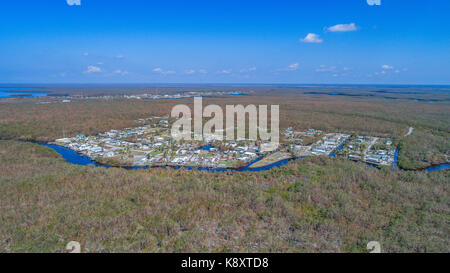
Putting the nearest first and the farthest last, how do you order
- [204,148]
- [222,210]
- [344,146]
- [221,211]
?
1. [221,211]
2. [222,210]
3. [204,148]
4. [344,146]

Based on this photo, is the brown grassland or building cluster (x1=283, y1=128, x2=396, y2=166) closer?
the brown grassland

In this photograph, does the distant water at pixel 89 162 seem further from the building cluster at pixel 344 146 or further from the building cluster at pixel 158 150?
the building cluster at pixel 344 146

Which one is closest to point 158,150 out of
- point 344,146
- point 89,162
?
point 89,162

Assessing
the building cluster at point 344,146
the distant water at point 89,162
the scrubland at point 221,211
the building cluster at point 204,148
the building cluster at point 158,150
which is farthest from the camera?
the building cluster at point 344,146

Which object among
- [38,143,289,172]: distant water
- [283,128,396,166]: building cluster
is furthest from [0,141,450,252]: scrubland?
[283,128,396,166]: building cluster

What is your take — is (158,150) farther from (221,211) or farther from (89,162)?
(221,211)

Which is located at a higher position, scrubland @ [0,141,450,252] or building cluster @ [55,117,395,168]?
building cluster @ [55,117,395,168]

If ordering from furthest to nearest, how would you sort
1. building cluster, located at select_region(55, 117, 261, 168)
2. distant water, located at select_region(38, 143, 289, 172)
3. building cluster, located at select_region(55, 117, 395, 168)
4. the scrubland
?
building cluster, located at select_region(55, 117, 395, 168) < building cluster, located at select_region(55, 117, 261, 168) < distant water, located at select_region(38, 143, 289, 172) < the scrubland

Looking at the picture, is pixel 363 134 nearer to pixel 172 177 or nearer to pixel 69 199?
pixel 172 177

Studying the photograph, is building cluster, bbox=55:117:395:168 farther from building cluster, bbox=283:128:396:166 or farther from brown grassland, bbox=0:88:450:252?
brown grassland, bbox=0:88:450:252

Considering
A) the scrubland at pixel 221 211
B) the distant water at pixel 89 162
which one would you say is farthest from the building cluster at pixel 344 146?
the scrubland at pixel 221 211

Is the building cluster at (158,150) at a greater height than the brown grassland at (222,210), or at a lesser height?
greater

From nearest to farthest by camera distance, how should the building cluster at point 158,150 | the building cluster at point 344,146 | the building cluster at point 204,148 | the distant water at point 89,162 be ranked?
1. the distant water at point 89,162
2. the building cluster at point 158,150
3. the building cluster at point 204,148
4. the building cluster at point 344,146
